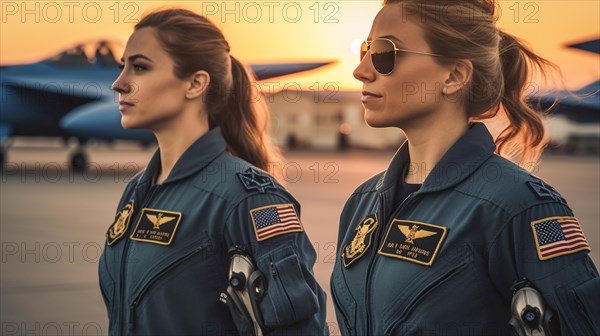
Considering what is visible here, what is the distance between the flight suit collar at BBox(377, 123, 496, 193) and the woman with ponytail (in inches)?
20.4

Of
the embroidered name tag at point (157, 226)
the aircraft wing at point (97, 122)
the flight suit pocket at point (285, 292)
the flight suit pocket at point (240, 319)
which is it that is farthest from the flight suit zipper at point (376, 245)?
the aircraft wing at point (97, 122)

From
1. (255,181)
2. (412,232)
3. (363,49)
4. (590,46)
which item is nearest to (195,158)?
(255,181)

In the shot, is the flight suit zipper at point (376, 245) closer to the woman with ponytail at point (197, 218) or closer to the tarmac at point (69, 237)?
the woman with ponytail at point (197, 218)

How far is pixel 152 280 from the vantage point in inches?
105

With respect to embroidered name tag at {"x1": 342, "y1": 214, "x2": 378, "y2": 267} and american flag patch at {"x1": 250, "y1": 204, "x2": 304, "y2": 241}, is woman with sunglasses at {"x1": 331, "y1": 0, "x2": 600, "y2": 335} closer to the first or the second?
embroidered name tag at {"x1": 342, "y1": 214, "x2": 378, "y2": 267}

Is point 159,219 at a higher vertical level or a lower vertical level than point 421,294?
lower

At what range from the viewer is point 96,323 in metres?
5.94

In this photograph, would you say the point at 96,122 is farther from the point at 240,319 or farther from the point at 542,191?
the point at 542,191

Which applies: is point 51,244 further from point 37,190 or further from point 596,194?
point 596,194

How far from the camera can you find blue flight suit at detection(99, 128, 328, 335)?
2566 mm

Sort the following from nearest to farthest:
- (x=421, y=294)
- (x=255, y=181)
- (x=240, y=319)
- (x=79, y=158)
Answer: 1. (x=421, y=294)
2. (x=240, y=319)
3. (x=255, y=181)
4. (x=79, y=158)

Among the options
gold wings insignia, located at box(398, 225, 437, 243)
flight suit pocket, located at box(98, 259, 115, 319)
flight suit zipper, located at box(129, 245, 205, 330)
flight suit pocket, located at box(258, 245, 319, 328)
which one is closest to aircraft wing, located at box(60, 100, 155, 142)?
flight suit pocket, located at box(98, 259, 115, 319)

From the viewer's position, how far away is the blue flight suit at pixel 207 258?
2566 millimetres

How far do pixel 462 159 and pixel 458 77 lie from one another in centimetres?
23
